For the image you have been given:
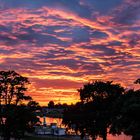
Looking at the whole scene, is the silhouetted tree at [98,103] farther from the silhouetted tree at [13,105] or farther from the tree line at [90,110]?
the silhouetted tree at [13,105]

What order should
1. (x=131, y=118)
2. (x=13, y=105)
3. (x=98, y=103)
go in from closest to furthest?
1. (x=131, y=118)
2. (x=13, y=105)
3. (x=98, y=103)

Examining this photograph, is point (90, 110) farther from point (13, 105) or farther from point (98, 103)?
point (13, 105)

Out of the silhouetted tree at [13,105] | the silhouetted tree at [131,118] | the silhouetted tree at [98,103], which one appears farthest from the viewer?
the silhouetted tree at [98,103]

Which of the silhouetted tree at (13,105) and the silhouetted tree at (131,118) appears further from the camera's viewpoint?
the silhouetted tree at (13,105)

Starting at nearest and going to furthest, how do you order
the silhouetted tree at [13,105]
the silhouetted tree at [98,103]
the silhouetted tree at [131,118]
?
1. the silhouetted tree at [131,118]
2. the silhouetted tree at [13,105]
3. the silhouetted tree at [98,103]

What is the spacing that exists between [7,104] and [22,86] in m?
4.46

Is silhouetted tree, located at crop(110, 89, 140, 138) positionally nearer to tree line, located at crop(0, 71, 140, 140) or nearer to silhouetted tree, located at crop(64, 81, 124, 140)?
tree line, located at crop(0, 71, 140, 140)

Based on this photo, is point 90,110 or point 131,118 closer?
point 131,118

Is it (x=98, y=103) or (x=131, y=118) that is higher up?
(x=98, y=103)

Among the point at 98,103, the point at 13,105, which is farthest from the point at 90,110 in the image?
the point at 13,105

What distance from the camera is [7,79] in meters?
69.4

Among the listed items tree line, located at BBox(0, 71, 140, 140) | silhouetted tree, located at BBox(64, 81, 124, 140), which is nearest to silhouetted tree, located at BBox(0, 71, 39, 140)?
tree line, located at BBox(0, 71, 140, 140)

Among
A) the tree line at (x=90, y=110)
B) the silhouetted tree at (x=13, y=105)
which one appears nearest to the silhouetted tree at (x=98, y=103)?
the tree line at (x=90, y=110)

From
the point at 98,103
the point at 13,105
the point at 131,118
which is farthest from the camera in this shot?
the point at 98,103
